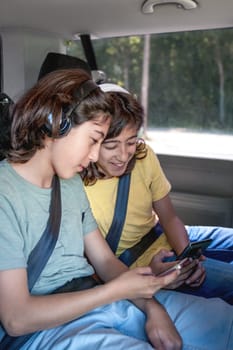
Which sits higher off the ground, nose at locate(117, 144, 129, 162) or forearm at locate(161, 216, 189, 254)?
nose at locate(117, 144, 129, 162)

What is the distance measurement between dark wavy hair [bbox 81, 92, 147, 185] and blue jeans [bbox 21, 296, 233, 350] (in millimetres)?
475

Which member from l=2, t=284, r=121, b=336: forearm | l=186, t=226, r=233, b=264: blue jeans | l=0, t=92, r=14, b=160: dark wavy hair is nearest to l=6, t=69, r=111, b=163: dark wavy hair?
l=0, t=92, r=14, b=160: dark wavy hair

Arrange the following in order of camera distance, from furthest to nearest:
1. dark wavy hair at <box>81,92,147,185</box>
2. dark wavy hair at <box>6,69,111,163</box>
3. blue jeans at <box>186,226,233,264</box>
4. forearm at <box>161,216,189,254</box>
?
blue jeans at <box>186,226,233,264</box>, forearm at <box>161,216,189,254</box>, dark wavy hair at <box>81,92,147,185</box>, dark wavy hair at <box>6,69,111,163</box>

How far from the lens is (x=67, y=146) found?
1.01 meters

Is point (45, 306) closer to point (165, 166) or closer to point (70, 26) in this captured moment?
point (70, 26)

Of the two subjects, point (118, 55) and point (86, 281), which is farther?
point (118, 55)

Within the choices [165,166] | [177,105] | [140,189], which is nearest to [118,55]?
[177,105]

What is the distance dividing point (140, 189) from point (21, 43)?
0.99 meters

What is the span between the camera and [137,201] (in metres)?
1.48

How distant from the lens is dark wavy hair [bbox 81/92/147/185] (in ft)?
4.36

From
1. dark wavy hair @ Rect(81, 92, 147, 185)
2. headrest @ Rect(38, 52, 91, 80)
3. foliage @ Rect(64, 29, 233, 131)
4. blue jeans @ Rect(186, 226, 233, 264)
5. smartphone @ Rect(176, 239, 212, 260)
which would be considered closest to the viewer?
smartphone @ Rect(176, 239, 212, 260)

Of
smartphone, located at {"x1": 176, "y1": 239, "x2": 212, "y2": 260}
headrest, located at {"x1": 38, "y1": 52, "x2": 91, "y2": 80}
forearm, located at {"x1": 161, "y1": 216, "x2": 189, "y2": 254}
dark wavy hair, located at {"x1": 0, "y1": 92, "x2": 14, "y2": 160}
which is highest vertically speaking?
headrest, located at {"x1": 38, "y1": 52, "x2": 91, "y2": 80}

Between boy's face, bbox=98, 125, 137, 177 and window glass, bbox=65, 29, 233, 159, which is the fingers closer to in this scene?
boy's face, bbox=98, 125, 137, 177

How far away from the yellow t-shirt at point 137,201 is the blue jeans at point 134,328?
1.13 ft
